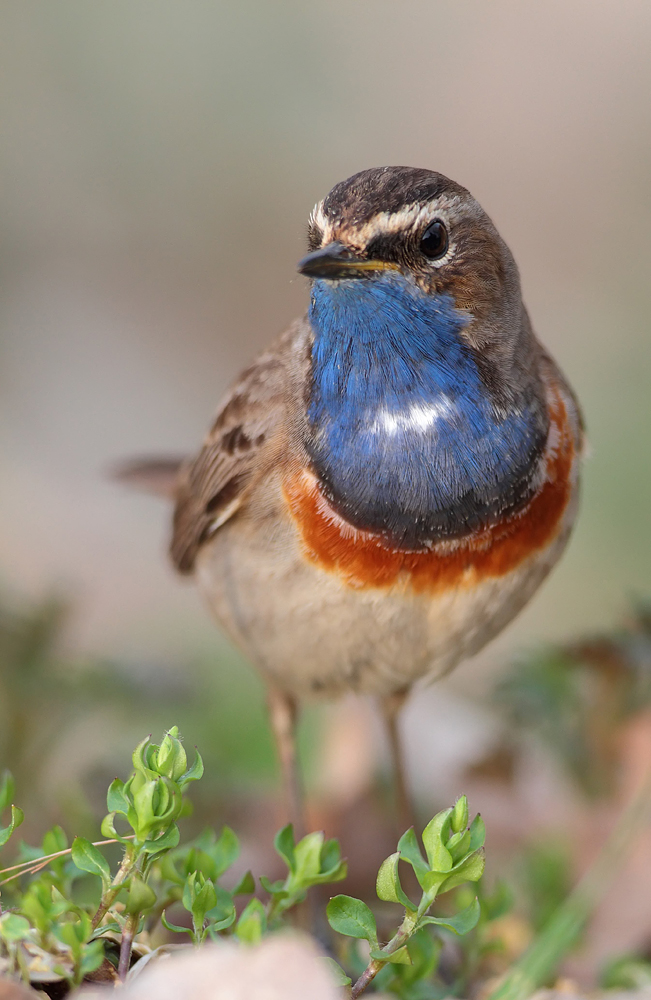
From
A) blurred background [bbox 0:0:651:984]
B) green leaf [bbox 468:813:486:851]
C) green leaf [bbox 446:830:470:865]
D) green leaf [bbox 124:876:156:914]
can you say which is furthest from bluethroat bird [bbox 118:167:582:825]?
blurred background [bbox 0:0:651:984]

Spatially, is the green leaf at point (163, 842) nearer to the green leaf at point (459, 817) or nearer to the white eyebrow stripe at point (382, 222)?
the green leaf at point (459, 817)

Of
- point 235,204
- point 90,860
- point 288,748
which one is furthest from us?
point 235,204

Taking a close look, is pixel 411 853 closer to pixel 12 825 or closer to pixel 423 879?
pixel 423 879

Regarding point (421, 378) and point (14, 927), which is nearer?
point (14, 927)

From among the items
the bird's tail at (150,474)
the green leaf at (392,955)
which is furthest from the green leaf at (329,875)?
the bird's tail at (150,474)

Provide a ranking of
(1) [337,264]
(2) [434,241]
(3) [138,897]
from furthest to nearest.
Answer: (2) [434,241]
(1) [337,264]
(3) [138,897]

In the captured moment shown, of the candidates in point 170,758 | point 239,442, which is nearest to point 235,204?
point 239,442

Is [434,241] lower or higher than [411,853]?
higher

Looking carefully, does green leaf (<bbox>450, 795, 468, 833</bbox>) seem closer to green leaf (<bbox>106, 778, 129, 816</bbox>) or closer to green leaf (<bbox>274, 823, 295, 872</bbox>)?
green leaf (<bbox>274, 823, 295, 872</bbox>)
